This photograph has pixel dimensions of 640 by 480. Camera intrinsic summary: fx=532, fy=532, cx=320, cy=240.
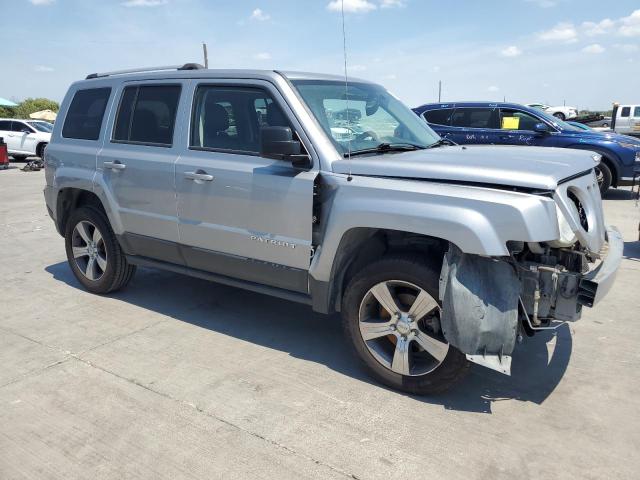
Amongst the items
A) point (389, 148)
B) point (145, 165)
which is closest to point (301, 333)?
point (389, 148)

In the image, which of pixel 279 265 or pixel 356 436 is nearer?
pixel 356 436

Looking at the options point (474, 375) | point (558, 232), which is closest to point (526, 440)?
point (474, 375)

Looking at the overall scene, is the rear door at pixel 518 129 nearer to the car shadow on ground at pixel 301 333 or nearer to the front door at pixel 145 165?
the car shadow on ground at pixel 301 333

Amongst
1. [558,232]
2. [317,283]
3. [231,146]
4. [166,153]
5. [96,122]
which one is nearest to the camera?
[558,232]

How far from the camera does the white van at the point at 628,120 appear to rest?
24.1 m

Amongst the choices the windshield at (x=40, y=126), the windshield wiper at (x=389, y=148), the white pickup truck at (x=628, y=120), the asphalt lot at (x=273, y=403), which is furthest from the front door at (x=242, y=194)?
the white pickup truck at (x=628, y=120)

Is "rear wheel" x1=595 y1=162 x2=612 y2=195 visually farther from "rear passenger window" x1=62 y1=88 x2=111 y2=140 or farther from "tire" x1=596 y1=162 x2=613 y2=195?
"rear passenger window" x1=62 y1=88 x2=111 y2=140

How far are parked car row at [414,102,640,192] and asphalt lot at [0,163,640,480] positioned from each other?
249 inches

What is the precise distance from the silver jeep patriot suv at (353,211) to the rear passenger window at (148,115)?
2 centimetres

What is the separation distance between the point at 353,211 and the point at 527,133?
867 cm

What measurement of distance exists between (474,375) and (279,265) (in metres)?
1.53

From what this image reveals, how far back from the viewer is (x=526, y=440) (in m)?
2.86

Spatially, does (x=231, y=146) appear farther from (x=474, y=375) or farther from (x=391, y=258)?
(x=474, y=375)

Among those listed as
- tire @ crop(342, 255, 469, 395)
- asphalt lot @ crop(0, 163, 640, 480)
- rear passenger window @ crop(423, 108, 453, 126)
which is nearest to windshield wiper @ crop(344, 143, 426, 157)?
tire @ crop(342, 255, 469, 395)
